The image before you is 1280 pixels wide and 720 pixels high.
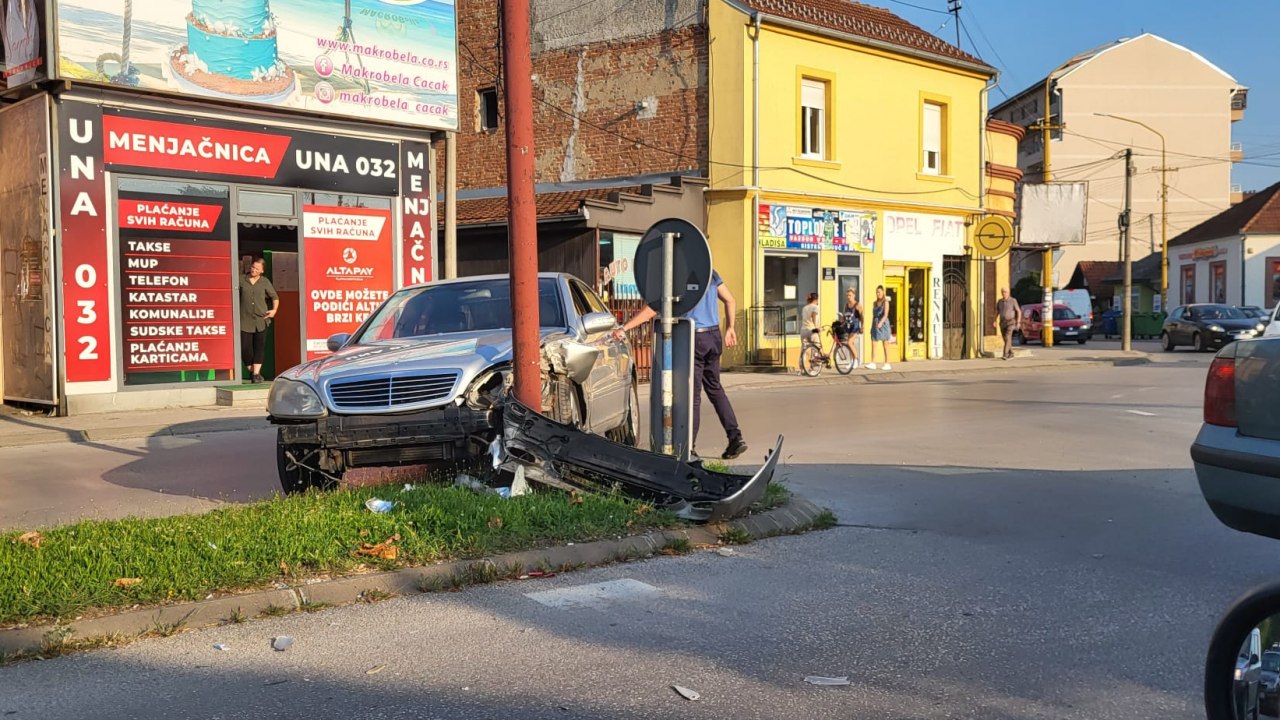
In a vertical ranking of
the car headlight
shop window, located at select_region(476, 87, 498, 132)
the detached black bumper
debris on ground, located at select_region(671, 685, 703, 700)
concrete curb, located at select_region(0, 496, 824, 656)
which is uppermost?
shop window, located at select_region(476, 87, 498, 132)

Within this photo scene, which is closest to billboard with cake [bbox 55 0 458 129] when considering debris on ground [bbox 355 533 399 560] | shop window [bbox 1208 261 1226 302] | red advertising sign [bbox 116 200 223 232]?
red advertising sign [bbox 116 200 223 232]

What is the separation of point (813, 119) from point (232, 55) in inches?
550

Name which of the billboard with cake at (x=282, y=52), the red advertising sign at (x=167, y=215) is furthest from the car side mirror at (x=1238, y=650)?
the red advertising sign at (x=167, y=215)

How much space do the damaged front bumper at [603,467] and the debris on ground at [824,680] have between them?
2.60m

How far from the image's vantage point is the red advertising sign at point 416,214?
17.4m

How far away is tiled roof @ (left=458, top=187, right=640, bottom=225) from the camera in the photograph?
21244 millimetres

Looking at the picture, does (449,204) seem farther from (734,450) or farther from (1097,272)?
(1097,272)

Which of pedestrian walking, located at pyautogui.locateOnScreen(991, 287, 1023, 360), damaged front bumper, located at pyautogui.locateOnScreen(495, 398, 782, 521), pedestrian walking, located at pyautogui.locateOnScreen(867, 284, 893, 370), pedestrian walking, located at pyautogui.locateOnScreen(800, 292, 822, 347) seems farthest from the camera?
pedestrian walking, located at pyautogui.locateOnScreen(991, 287, 1023, 360)

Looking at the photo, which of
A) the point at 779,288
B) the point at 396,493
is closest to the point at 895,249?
the point at 779,288

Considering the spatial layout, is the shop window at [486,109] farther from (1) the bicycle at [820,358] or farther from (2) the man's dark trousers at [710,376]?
(2) the man's dark trousers at [710,376]

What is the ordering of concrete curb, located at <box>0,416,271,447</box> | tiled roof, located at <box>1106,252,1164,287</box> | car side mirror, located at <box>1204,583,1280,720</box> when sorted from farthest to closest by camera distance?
tiled roof, located at <box>1106,252,1164,287</box> → concrete curb, located at <box>0,416,271,447</box> → car side mirror, located at <box>1204,583,1280,720</box>

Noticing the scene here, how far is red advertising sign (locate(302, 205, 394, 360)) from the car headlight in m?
9.21

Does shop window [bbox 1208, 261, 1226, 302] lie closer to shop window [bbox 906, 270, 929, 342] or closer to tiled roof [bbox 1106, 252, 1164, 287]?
tiled roof [bbox 1106, 252, 1164, 287]

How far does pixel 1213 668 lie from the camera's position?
3037 millimetres
